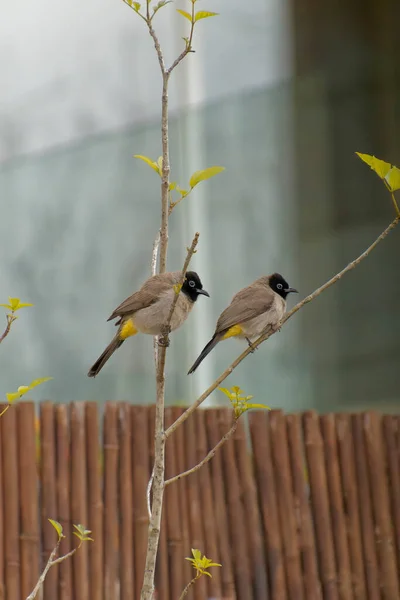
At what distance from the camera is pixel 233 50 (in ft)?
21.0

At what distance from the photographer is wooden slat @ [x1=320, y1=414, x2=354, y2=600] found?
4.04 metres

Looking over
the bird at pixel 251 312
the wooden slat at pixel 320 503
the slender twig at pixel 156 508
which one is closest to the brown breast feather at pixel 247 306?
the bird at pixel 251 312

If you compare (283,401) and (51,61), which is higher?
(51,61)

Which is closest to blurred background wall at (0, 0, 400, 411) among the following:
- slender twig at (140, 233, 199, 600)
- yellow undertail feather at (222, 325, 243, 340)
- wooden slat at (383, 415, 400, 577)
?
wooden slat at (383, 415, 400, 577)

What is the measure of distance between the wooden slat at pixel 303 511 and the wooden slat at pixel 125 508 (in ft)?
2.37

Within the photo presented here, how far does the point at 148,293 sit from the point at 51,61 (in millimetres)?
3349

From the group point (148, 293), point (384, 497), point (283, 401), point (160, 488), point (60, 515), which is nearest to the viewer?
point (160, 488)

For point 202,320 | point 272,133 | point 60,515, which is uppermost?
point 272,133

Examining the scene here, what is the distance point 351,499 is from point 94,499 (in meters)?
1.14

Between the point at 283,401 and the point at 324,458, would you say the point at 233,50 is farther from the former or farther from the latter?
the point at 324,458

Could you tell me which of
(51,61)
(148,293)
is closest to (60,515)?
(148,293)

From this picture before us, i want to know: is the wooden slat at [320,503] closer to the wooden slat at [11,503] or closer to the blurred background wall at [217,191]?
the wooden slat at [11,503]

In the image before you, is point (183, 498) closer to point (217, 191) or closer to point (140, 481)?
point (140, 481)

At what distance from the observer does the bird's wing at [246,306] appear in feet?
11.1
